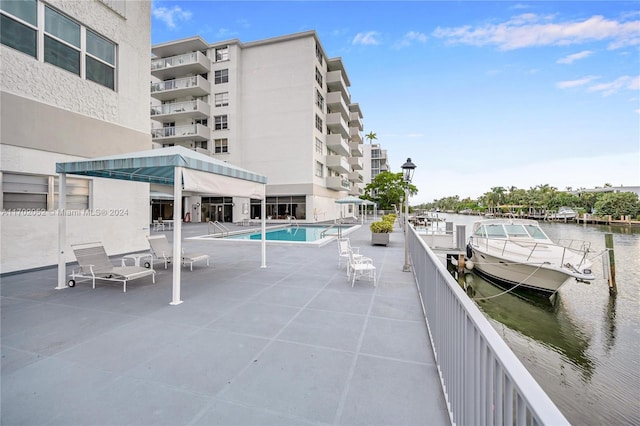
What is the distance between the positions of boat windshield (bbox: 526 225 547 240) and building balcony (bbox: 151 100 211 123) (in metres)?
32.4

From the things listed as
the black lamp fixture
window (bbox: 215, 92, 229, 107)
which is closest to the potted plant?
the black lamp fixture

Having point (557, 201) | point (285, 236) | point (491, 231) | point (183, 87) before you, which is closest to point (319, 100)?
point (183, 87)

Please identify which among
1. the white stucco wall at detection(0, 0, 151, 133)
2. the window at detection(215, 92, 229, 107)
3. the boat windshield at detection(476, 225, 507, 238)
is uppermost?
the window at detection(215, 92, 229, 107)

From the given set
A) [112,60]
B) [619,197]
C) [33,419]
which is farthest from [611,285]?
[619,197]

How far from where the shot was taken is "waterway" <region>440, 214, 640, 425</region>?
517 centimetres

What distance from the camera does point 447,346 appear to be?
111 inches

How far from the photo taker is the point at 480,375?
180 cm

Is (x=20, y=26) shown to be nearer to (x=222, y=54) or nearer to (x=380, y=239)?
(x=380, y=239)

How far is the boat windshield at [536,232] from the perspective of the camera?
40.8ft

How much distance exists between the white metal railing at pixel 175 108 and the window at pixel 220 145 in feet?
13.7

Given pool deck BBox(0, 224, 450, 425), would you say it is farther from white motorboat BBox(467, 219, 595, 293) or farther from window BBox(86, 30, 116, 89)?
window BBox(86, 30, 116, 89)

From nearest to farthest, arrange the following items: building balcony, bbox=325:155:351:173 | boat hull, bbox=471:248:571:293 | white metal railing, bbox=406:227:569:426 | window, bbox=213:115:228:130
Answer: white metal railing, bbox=406:227:569:426 → boat hull, bbox=471:248:571:293 → window, bbox=213:115:228:130 → building balcony, bbox=325:155:351:173

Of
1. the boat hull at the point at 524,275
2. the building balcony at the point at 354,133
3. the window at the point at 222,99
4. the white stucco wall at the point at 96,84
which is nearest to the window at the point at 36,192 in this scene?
the white stucco wall at the point at 96,84

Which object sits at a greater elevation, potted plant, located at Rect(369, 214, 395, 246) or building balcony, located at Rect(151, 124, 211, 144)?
building balcony, located at Rect(151, 124, 211, 144)
